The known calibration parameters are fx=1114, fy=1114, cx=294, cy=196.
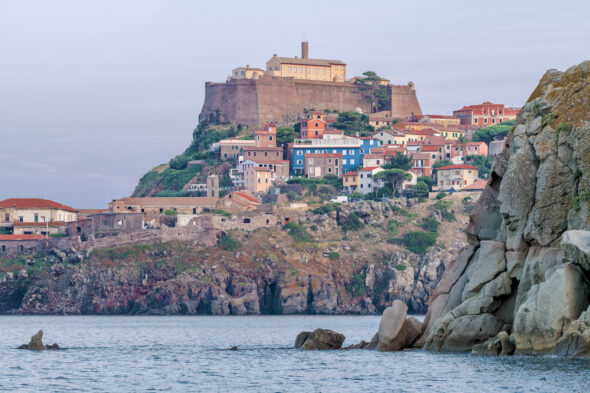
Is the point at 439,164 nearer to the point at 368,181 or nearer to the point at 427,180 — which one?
the point at 427,180

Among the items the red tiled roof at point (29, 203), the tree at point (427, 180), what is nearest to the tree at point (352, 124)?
the tree at point (427, 180)

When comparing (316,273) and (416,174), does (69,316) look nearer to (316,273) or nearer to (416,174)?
(316,273)

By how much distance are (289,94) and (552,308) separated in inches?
4639

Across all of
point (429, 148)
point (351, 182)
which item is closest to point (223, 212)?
point (351, 182)

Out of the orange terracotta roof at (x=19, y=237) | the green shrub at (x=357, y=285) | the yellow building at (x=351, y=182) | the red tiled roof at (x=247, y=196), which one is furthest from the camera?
the yellow building at (x=351, y=182)

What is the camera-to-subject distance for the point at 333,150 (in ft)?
472

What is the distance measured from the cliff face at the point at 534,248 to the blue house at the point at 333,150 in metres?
93.2

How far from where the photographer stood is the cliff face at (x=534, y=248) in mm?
40438

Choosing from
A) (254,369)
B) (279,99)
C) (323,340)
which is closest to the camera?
(254,369)

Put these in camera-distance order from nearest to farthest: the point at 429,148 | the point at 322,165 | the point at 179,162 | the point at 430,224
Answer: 1. the point at 430,224
2. the point at 322,165
3. the point at 429,148
4. the point at 179,162

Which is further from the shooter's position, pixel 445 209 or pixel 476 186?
pixel 476 186

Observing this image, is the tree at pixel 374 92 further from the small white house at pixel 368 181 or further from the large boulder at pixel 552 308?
the large boulder at pixel 552 308

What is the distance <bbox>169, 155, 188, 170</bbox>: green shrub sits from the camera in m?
150

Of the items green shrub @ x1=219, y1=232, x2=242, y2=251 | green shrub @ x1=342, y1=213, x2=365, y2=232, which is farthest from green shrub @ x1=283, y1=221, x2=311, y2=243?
green shrub @ x1=219, y1=232, x2=242, y2=251
